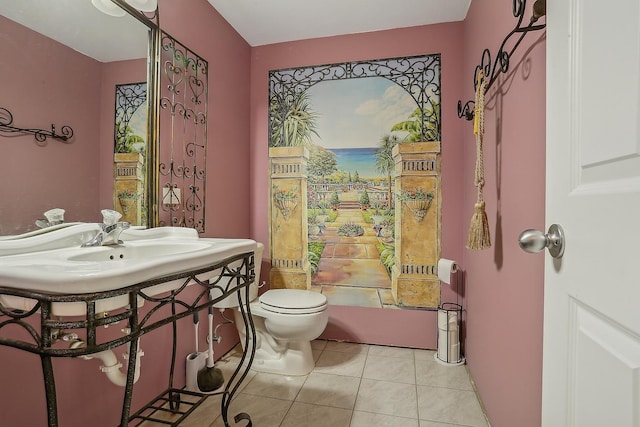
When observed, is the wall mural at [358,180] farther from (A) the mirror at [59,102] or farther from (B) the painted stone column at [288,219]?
(A) the mirror at [59,102]

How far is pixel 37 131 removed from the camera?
3.69ft

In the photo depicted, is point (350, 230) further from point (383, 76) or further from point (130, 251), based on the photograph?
point (130, 251)

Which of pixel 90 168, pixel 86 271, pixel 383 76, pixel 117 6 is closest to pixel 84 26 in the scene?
pixel 117 6

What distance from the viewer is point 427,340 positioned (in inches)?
94.7

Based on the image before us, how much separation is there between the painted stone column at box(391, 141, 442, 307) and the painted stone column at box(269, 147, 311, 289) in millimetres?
724

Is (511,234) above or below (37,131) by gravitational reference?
below

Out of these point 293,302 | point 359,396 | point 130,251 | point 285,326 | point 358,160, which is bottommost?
point 359,396

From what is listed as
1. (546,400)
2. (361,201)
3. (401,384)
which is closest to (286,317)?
(401,384)

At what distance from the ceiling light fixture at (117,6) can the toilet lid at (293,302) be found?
Result: 65.7 inches

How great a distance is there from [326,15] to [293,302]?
196 cm

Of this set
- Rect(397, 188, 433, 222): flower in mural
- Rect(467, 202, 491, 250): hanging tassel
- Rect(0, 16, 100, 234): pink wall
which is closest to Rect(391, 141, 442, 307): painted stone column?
Rect(397, 188, 433, 222): flower in mural

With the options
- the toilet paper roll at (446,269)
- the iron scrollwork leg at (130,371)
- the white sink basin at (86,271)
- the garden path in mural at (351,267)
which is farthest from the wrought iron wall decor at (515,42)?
the iron scrollwork leg at (130,371)

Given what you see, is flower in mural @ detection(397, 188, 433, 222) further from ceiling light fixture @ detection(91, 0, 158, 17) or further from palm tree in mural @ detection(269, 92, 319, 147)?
ceiling light fixture @ detection(91, 0, 158, 17)

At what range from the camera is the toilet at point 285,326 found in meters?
1.96
